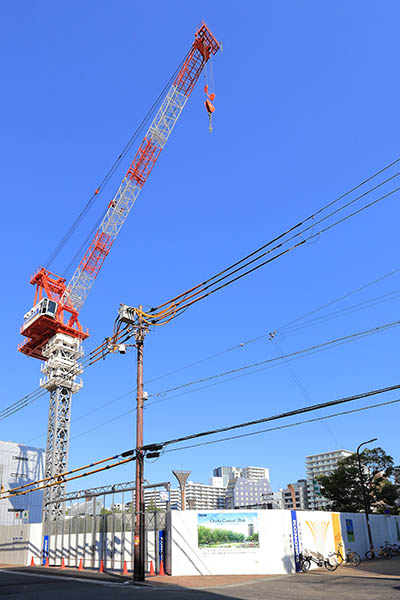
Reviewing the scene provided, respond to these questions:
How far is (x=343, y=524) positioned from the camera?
34688 millimetres

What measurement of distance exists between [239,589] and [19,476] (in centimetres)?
6088

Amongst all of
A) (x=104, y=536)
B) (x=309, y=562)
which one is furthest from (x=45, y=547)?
(x=309, y=562)

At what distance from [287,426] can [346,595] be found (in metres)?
6.26

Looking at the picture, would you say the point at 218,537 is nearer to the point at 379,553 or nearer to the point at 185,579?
the point at 185,579

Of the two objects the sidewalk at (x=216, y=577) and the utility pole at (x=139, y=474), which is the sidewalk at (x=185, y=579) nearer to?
the sidewalk at (x=216, y=577)

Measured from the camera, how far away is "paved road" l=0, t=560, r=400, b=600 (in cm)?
1698

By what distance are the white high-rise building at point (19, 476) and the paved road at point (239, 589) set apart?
152 ft

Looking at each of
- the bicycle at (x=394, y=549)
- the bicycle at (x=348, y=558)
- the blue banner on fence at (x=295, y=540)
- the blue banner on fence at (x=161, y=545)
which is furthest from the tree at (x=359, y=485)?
the blue banner on fence at (x=161, y=545)

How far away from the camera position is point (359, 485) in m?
61.3

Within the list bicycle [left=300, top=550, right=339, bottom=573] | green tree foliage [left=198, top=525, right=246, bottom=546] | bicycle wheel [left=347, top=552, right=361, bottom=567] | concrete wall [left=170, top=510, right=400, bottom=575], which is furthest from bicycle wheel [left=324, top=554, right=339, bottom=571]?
green tree foliage [left=198, top=525, right=246, bottom=546]

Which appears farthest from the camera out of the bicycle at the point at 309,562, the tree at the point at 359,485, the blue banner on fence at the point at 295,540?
the tree at the point at 359,485

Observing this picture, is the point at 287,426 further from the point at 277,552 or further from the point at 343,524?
the point at 343,524

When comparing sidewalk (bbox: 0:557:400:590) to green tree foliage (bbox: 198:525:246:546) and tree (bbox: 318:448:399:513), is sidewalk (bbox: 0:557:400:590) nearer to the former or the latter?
green tree foliage (bbox: 198:525:246:546)

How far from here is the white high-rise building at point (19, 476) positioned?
6588 centimetres
